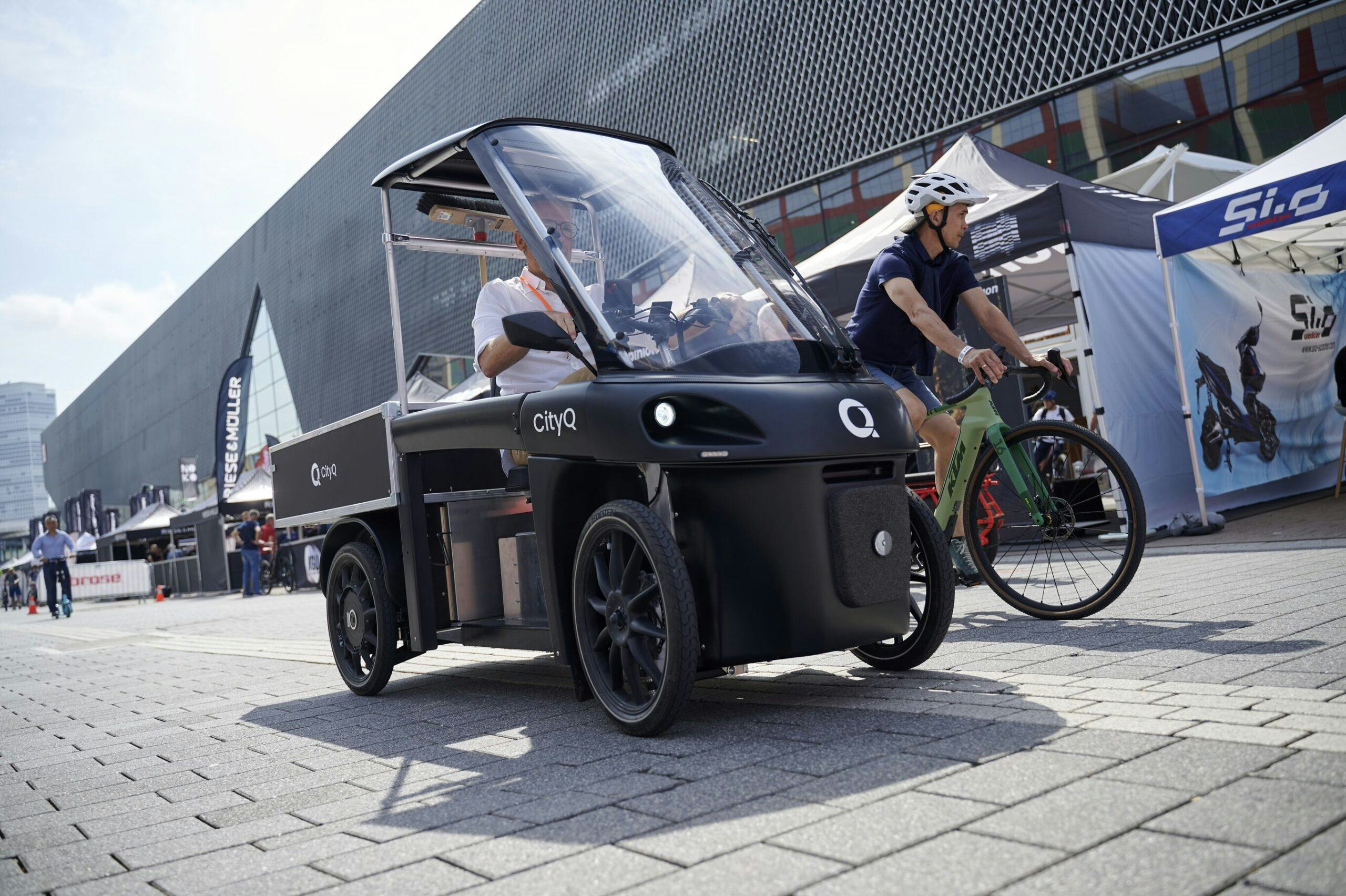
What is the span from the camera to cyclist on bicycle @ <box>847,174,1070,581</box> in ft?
16.1

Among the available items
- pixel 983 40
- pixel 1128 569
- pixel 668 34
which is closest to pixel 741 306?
pixel 1128 569

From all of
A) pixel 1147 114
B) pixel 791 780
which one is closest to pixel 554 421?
pixel 791 780

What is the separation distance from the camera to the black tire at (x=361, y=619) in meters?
4.60

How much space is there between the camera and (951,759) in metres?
2.50

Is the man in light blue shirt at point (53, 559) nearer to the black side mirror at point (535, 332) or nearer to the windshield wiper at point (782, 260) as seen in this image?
the windshield wiper at point (782, 260)

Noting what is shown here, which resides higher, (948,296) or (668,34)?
(668,34)

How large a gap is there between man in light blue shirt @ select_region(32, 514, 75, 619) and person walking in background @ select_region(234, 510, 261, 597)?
3369mm

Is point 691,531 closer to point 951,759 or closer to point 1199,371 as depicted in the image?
point 951,759

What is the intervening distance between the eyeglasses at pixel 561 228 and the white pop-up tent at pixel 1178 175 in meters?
14.4

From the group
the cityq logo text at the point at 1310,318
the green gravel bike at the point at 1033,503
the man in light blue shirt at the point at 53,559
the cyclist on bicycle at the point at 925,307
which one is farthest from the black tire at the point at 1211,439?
the man in light blue shirt at the point at 53,559

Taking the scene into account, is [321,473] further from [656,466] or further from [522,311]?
[656,466]

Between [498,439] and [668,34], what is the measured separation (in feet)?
145

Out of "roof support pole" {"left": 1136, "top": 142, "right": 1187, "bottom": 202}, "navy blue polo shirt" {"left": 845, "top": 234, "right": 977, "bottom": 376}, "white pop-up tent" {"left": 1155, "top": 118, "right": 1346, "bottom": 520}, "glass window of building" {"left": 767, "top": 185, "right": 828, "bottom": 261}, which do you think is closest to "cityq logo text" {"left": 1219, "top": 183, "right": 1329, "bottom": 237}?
"white pop-up tent" {"left": 1155, "top": 118, "right": 1346, "bottom": 520}

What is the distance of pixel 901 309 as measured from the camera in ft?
16.4
